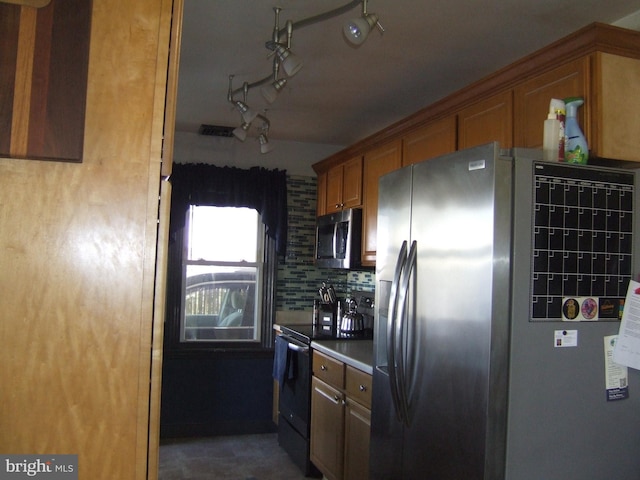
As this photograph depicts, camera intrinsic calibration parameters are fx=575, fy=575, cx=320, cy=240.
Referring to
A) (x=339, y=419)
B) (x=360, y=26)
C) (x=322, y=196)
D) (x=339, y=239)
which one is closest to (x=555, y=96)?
(x=360, y=26)

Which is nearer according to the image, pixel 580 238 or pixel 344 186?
pixel 580 238

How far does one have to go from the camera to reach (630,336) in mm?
1865

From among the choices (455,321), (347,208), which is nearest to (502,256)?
(455,321)

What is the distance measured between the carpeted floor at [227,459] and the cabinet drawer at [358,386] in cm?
99

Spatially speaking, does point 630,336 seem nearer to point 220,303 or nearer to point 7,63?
point 7,63

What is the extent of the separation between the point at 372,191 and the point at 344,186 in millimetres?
503

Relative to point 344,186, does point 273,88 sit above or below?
above

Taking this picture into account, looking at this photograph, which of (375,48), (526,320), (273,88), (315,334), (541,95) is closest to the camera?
(526,320)

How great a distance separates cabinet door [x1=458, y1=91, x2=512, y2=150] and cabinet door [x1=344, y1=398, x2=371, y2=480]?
55.2 inches

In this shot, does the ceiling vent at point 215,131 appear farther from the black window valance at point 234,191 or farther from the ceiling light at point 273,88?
the ceiling light at point 273,88

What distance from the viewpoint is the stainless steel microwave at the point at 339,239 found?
400 centimetres

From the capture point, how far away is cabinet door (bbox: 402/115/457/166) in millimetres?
2877

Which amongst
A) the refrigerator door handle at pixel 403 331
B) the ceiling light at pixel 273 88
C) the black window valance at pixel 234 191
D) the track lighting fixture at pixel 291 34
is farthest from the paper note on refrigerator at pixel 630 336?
the black window valance at pixel 234 191

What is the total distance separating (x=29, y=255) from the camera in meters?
0.89
